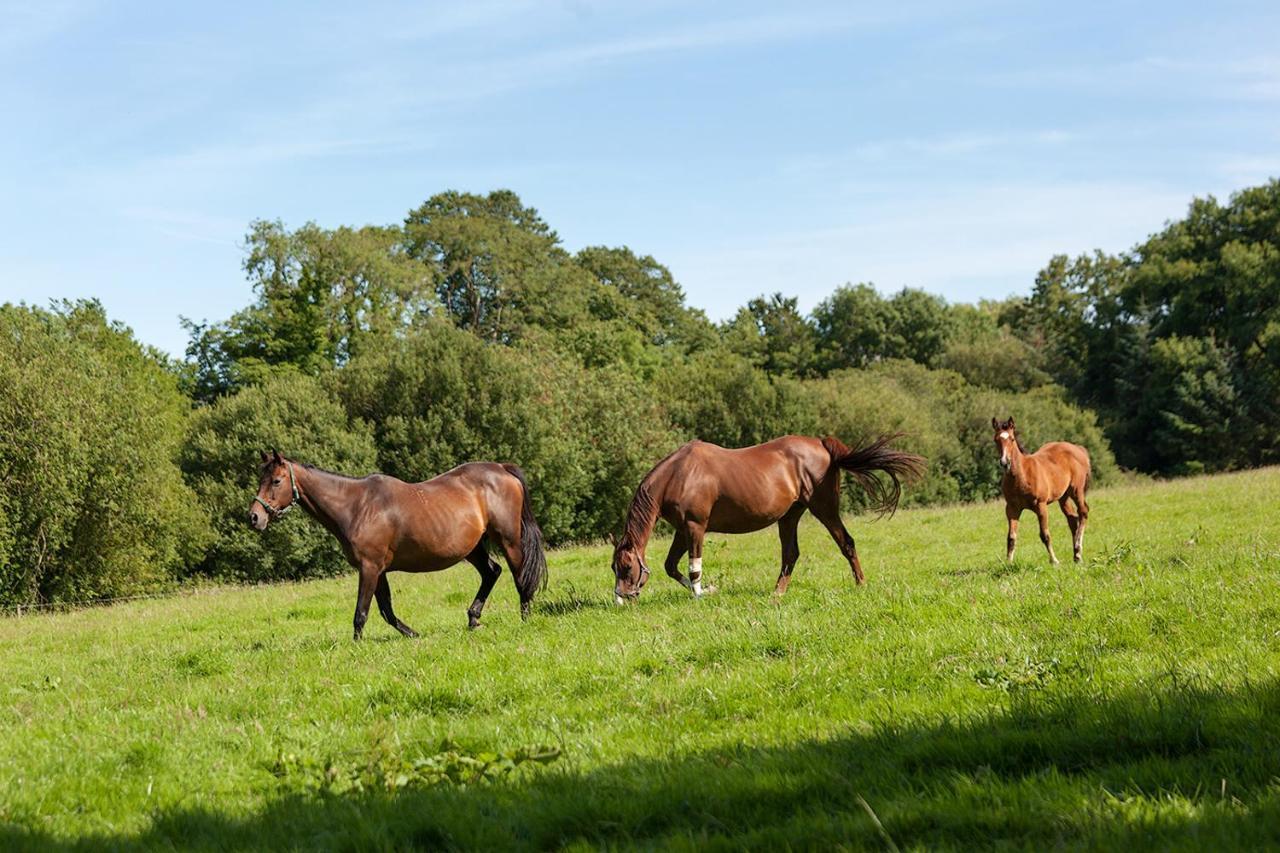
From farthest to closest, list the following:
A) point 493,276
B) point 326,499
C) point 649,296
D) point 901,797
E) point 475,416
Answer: point 649,296
point 493,276
point 475,416
point 326,499
point 901,797

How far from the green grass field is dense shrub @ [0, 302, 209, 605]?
24018 millimetres

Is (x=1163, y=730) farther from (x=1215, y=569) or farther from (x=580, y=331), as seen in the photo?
(x=580, y=331)

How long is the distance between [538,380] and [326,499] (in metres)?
40.0

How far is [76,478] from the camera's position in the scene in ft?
111

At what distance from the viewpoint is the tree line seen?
35.7m

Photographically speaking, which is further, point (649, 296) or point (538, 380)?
point (649, 296)

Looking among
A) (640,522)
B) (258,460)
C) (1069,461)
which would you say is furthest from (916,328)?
(640,522)

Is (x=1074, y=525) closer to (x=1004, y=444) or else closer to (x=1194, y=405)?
(x=1004, y=444)

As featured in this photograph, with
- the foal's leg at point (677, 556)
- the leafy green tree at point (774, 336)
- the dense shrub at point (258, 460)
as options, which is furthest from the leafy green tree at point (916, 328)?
the foal's leg at point (677, 556)

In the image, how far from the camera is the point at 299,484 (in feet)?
42.0

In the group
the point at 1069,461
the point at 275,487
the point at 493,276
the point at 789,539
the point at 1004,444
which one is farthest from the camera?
the point at 493,276

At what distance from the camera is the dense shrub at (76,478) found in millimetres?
33344

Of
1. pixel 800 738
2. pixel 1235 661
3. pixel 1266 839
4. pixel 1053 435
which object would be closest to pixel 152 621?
pixel 800 738

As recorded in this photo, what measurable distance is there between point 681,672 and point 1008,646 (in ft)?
8.39
